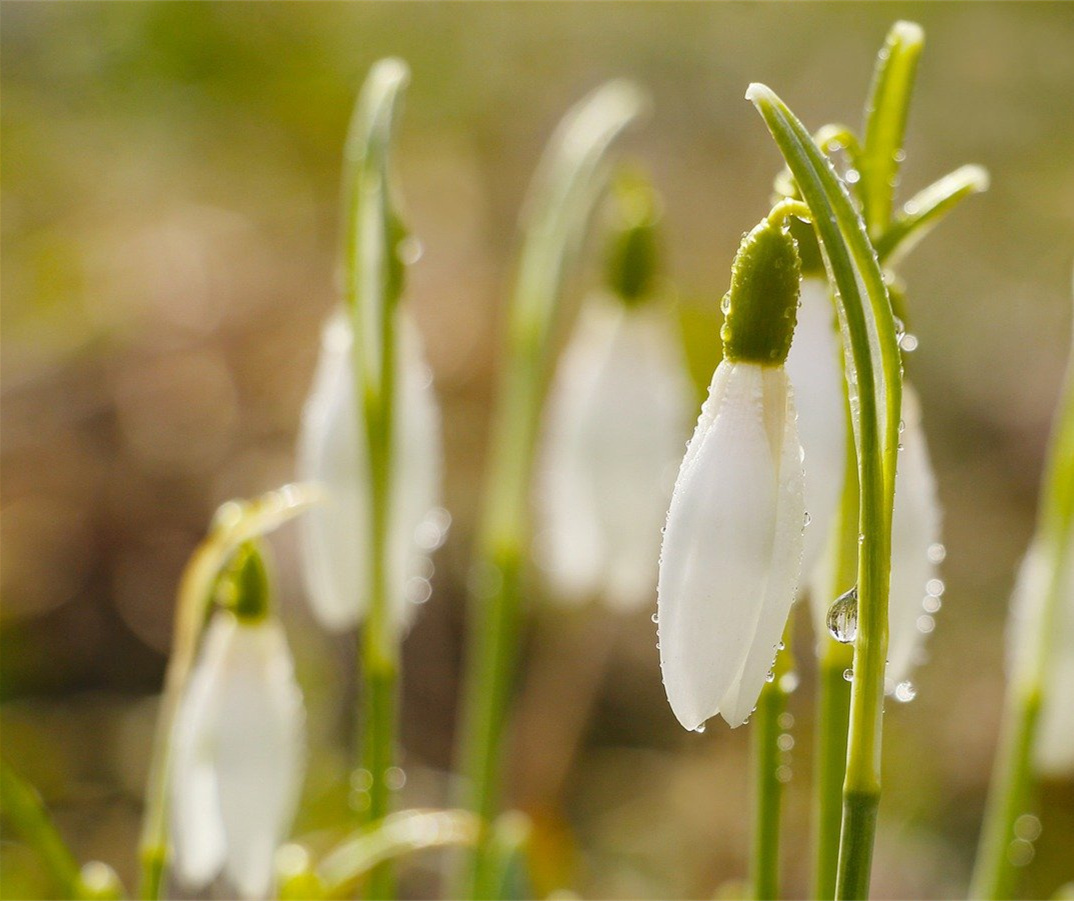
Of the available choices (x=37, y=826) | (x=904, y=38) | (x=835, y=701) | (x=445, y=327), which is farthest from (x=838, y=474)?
(x=445, y=327)

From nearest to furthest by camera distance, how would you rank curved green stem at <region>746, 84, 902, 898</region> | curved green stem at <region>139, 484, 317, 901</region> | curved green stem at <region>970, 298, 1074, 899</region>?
1. curved green stem at <region>746, 84, 902, 898</region>
2. curved green stem at <region>139, 484, 317, 901</region>
3. curved green stem at <region>970, 298, 1074, 899</region>

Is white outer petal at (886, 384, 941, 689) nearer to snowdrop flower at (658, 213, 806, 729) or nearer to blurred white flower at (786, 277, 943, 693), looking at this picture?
blurred white flower at (786, 277, 943, 693)

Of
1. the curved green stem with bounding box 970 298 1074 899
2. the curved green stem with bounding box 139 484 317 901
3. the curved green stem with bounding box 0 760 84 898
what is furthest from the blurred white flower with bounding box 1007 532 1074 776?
the curved green stem with bounding box 0 760 84 898

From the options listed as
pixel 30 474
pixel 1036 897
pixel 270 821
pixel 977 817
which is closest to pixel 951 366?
pixel 977 817

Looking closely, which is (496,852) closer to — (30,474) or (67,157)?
(30,474)

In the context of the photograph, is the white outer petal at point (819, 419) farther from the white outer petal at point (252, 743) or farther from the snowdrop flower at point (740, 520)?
the white outer petal at point (252, 743)

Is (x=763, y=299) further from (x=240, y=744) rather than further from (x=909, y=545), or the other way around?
(x=240, y=744)

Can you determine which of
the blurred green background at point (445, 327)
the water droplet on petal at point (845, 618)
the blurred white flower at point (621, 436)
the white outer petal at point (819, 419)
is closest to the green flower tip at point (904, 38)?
the white outer petal at point (819, 419)

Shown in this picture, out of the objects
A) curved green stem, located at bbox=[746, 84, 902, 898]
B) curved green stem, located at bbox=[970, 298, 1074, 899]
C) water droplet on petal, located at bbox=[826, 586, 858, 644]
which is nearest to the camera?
curved green stem, located at bbox=[746, 84, 902, 898]
